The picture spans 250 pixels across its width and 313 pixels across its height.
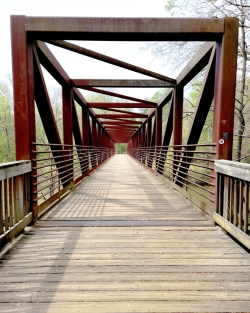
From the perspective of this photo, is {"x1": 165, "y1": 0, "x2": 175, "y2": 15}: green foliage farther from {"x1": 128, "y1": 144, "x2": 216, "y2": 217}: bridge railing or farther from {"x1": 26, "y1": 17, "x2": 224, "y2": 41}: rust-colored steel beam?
{"x1": 26, "y1": 17, "x2": 224, "y2": 41}: rust-colored steel beam

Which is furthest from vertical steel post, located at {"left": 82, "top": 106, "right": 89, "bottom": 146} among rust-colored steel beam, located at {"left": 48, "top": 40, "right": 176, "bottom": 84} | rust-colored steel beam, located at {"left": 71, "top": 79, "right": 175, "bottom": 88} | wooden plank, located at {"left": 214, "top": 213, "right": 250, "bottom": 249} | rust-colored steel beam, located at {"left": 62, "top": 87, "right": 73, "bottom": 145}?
wooden plank, located at {"left": 214, "top": 213, "right": 250, "bottom": 249}

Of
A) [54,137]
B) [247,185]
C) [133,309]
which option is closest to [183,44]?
[54,137]

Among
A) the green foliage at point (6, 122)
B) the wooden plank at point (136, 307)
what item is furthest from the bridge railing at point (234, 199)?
the green foliage at point (6, 122)

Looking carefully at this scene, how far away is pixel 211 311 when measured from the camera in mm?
1353

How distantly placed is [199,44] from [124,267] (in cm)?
A: 817

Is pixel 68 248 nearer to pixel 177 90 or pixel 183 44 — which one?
pixel 177 90

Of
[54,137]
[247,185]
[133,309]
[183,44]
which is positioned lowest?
[133,309]

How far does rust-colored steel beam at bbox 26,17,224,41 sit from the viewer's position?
2.84 meters

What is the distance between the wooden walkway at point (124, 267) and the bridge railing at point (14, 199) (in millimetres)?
153

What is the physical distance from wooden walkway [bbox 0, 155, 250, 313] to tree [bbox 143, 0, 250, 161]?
4951 mm

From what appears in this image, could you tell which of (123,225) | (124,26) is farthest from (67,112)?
(123,225)

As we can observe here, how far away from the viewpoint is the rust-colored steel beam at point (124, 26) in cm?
284

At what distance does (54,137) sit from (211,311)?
3726 millimetres

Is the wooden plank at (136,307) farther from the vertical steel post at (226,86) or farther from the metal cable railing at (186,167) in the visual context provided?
the vertical steel post at (226,86)
